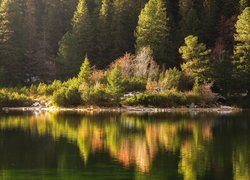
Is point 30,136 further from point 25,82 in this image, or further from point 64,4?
point 64,4

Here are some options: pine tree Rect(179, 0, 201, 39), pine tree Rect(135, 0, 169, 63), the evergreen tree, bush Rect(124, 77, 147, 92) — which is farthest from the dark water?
the evergreen tree

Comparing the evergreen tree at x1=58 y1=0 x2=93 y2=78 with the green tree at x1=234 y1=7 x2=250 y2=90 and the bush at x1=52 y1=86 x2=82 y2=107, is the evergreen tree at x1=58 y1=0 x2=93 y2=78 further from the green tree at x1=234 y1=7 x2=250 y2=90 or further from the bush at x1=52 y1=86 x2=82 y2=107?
the green tree at x1=234 y1=7 x2=250 y2=90

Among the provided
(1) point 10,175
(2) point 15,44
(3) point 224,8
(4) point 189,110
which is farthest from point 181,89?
(1) point 10,175

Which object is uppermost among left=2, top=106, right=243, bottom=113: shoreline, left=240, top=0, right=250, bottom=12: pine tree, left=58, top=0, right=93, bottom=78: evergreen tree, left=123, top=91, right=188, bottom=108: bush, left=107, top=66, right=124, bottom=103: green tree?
left=240, top=0, right=250, bottom=12: pine tree

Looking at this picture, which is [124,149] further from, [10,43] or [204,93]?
[10,43]

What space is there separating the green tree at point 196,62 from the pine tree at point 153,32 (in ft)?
18.7

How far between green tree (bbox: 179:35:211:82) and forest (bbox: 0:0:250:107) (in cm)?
11

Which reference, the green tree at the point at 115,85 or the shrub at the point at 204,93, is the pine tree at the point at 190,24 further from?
the green tree at the point at 115,85

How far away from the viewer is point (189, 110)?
51312 mm

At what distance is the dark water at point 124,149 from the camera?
1894 cm

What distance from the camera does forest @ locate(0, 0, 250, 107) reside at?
178 ft

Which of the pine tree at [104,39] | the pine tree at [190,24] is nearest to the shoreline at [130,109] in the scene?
the pine tree at [190,24]

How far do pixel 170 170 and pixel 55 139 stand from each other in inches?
420

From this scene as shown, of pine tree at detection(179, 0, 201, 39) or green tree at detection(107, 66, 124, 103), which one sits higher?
pine tree at detection(179, 0, 201, 39)
